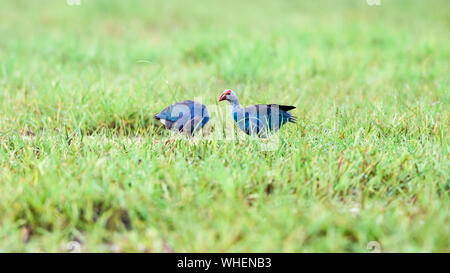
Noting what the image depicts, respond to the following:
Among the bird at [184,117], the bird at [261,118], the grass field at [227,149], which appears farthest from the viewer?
the bird at [184,117]

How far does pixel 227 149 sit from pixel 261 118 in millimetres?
400

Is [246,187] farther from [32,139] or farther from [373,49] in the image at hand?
[373,49]

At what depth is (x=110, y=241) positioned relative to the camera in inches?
97.7

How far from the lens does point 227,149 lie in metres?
3.34

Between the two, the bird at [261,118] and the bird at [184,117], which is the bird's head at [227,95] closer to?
the bird at [261,118]

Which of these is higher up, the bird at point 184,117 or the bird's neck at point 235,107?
the bird's neck at point 235,107

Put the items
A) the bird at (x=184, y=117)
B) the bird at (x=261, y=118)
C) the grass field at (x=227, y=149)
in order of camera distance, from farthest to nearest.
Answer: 1. the bird at (x=184, y=117)
2. the bird at (x=261, y=118)
3. the grass field at (x=227, y=149)

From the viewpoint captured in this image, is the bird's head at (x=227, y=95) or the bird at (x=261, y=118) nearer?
the bird at (x=261, y=118)

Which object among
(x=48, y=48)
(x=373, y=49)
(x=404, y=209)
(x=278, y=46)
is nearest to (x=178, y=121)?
(x=404, y=209)

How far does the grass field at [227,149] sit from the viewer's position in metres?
2.45

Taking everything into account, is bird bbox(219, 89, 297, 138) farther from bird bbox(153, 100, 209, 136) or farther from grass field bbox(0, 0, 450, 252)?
bird bbox(153, 100, 209, 136)

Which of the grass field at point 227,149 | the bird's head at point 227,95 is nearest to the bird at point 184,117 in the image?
the grass field at point 227,149

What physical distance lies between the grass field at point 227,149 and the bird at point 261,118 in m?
0.12
